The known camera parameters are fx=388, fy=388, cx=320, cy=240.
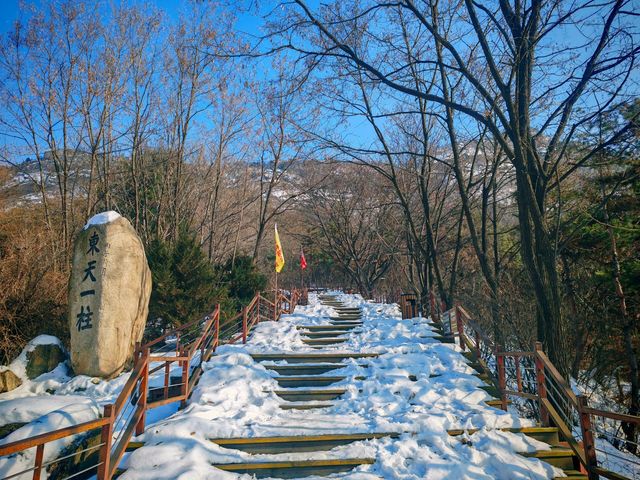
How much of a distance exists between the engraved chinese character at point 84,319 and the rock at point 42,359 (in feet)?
3.56

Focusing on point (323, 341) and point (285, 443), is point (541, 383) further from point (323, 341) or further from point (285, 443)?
point (323, 341)

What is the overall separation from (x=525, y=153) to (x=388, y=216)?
20780 millimetres

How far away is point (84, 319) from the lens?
951 centimetres

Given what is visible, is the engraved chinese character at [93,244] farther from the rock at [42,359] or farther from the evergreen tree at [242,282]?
the evergreen tree at [242,282]

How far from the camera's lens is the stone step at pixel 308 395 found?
7.19m

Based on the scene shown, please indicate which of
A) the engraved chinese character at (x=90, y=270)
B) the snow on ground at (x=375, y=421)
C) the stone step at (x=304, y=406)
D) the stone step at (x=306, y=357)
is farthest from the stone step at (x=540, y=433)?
the engraved chinese character at (x=90, y=270)

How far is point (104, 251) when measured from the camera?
9.93 meters

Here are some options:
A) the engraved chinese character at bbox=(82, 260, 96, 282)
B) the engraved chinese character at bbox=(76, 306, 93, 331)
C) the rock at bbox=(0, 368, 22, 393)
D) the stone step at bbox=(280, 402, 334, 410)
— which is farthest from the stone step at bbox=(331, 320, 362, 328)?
the rock at bbox=(0, 368, 22, 393)

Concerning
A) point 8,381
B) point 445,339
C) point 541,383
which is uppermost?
point 541,383

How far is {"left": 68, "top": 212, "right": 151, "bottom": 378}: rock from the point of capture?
9492 millimetres

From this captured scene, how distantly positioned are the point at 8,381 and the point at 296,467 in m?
7.90

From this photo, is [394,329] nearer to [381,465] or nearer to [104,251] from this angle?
[381,465]

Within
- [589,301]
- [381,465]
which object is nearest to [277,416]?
[381,465]

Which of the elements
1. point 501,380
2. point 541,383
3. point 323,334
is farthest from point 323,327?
point 541,383
